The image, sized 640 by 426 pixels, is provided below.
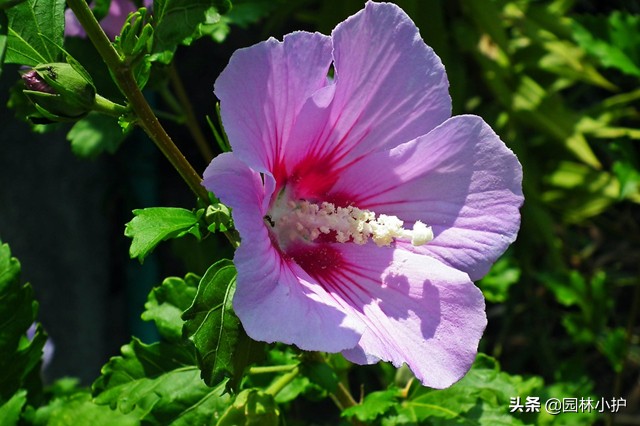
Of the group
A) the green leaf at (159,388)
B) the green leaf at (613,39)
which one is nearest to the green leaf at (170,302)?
the green leaf at (159,388)

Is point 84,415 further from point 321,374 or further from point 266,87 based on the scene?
point 266,87

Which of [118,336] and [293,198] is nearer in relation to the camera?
[293,198]

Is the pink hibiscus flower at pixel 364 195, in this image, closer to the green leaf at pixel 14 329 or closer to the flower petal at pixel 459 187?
the flower petal at pixel 459 187

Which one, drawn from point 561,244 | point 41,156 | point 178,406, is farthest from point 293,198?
point 561,244

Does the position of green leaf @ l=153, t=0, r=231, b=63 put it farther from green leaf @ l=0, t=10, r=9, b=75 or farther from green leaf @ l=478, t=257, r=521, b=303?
green leaf @ l=478, t=257, r=521, b=303

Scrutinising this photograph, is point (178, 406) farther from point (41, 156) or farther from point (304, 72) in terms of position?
point (41, 156)

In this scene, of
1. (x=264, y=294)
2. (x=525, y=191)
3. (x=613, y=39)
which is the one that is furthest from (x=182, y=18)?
(x=525, y=191)
